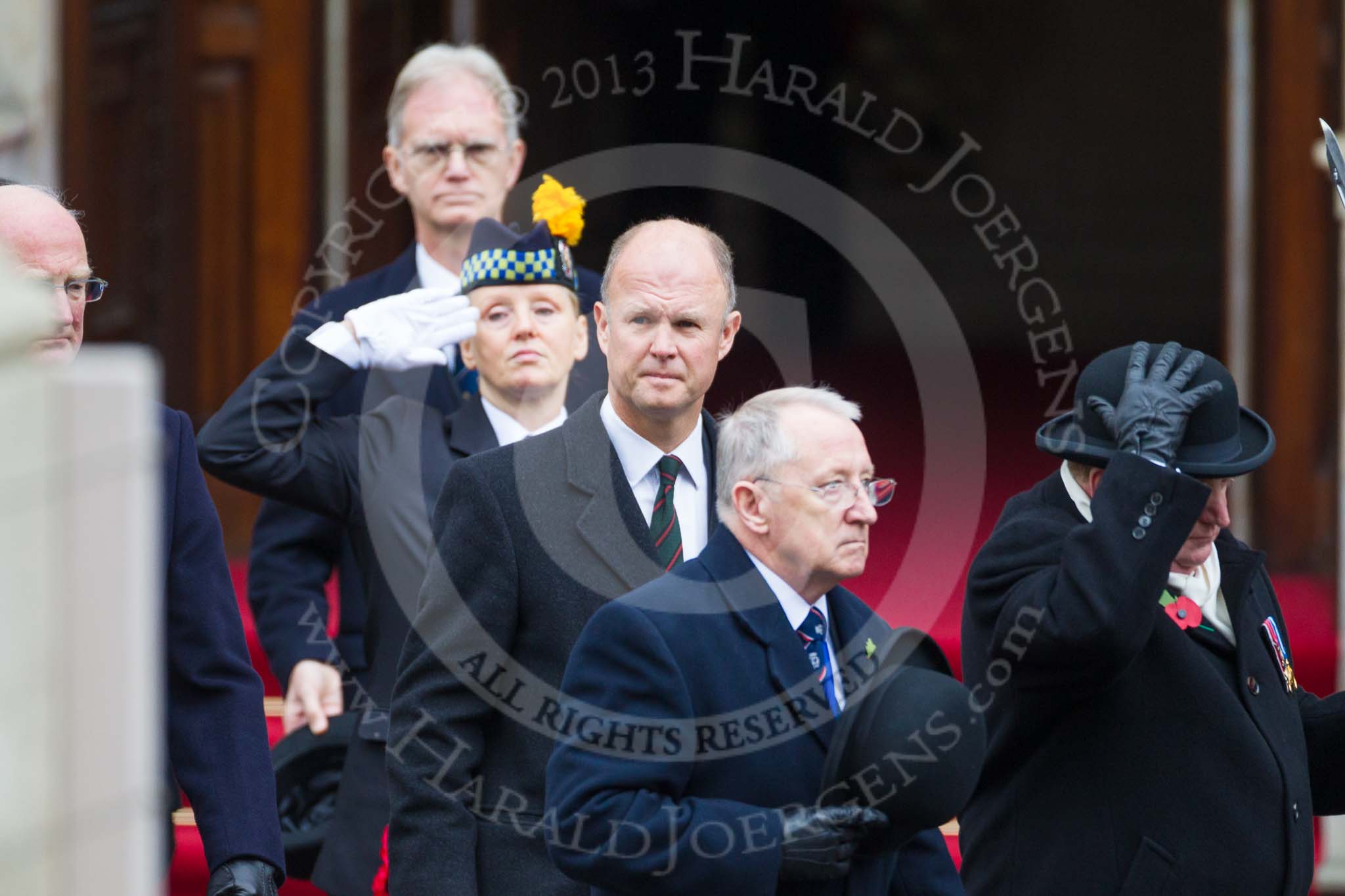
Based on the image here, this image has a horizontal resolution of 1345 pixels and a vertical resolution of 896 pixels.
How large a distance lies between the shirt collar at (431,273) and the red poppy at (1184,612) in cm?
161

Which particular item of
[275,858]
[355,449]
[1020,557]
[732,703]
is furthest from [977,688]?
[355,449]

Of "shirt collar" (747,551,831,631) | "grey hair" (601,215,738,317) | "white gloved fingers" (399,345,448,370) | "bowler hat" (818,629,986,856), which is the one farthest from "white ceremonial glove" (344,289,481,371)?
"bowler hat" (818,629,986,856)

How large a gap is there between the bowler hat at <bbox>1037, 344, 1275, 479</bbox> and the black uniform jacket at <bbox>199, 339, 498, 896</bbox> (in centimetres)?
104

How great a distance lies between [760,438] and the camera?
8.32ft

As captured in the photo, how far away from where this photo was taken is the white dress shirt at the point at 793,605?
2.52m

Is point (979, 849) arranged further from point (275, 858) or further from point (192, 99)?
point (192, 99)

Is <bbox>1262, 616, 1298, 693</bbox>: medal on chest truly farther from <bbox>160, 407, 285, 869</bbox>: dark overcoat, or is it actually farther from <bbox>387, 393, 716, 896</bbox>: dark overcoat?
<bbox>160, 407, 285, 869</bbox>: dark overcoat

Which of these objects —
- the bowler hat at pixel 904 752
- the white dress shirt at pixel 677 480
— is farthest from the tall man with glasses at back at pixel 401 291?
the bowler hat at pixel 904 752

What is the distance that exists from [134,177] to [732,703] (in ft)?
13.9

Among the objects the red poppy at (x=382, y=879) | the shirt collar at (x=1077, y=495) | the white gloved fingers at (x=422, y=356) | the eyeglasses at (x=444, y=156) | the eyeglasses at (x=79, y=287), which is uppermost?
the eyeglasses at (x=444, y=156)

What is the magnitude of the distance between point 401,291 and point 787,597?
5.40 ft

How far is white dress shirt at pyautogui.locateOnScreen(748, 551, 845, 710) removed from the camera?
252 cm

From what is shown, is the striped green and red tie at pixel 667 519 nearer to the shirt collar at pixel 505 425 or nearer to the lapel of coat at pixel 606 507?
the lapel of coat at pixel 606 507

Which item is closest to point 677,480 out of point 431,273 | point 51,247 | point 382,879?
point 51,247
